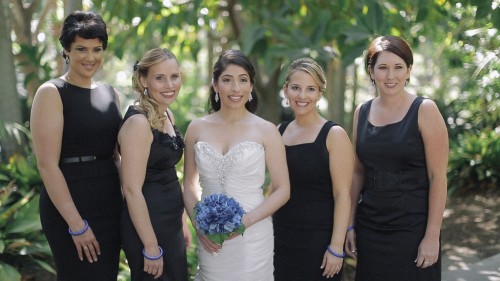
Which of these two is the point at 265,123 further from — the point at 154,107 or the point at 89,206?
the point at 89,206

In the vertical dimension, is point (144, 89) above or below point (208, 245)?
above

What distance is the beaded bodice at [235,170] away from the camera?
10.5 ft

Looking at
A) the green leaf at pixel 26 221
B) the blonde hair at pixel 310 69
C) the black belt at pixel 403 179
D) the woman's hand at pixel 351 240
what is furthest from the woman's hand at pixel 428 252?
the green leaf at pixel 26 221

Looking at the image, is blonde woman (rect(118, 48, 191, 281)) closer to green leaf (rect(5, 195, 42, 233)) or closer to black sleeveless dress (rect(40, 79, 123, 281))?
black sleeveless dress (rect(40, 79, 123, 281))

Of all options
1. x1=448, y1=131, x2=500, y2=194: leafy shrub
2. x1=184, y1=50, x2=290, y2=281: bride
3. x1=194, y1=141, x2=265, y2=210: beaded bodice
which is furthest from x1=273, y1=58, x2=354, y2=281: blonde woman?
x1=448, y1=131, x2=500, y2=194: leafy shrub

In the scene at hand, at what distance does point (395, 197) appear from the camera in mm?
3236

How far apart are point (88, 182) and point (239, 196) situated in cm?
87

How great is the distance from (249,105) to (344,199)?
0.83m

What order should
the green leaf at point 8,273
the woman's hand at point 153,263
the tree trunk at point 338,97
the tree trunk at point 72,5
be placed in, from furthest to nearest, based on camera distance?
the tree trunk at point 338,97 → the tree trunk at point 72,5 → the green leaf at point 8,273 → the woman's hand at point 153,263

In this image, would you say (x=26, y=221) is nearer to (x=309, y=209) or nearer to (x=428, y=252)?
(x=309, y=209)

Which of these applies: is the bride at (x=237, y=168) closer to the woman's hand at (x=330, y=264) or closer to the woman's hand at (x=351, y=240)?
the woman's hand at (x=330, y=264)

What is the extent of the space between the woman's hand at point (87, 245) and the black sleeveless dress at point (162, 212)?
7.1 inches

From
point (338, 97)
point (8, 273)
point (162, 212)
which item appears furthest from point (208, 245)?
point (338, 97)

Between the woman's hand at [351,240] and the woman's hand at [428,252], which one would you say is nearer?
the woman's hand at [428,252]
